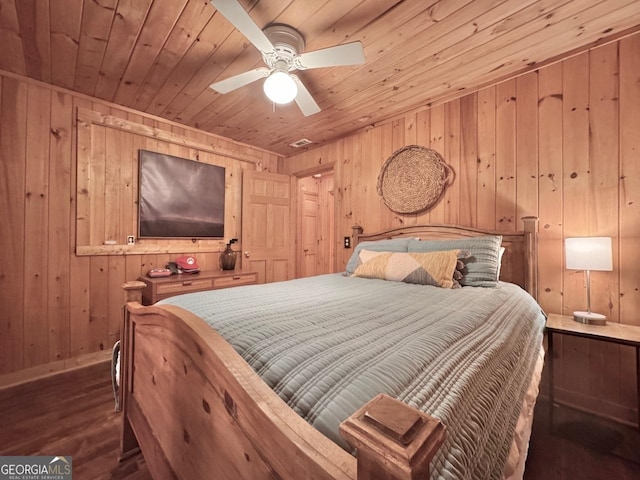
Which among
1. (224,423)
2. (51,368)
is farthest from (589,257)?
(51,368)

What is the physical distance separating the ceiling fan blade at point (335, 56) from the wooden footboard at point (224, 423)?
1549 millimetres

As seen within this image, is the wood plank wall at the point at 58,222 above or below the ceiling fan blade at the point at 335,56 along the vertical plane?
below

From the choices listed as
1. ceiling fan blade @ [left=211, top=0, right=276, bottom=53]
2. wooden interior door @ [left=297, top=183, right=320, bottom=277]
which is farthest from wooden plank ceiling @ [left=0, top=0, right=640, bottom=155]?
wooden interior door @ [left=297, top=183, right=320, bottom=277]

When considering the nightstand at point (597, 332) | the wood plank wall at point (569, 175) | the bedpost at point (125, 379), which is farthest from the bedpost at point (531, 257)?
the bedpost at point (125, 379)

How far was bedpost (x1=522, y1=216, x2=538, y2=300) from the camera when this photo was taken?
196cm

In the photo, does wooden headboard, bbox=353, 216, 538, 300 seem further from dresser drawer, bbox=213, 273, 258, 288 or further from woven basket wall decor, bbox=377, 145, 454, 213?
dresser drawer, bbox=213, 273, 258, 288

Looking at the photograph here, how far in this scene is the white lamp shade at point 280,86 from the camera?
1649mm

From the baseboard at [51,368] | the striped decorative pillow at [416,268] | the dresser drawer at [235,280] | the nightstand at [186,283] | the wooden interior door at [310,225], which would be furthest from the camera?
the wooden interior door at [310,225]

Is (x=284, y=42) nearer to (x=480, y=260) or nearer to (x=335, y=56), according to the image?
(x=335, y=56)

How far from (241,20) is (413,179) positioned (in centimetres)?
198

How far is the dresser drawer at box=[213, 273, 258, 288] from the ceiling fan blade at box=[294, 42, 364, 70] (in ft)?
7.11

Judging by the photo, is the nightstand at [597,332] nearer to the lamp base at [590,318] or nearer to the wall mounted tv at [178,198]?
the lamp base at [590,318]

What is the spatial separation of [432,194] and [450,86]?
92cm

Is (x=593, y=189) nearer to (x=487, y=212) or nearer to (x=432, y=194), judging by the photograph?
(x=487, y=212)
